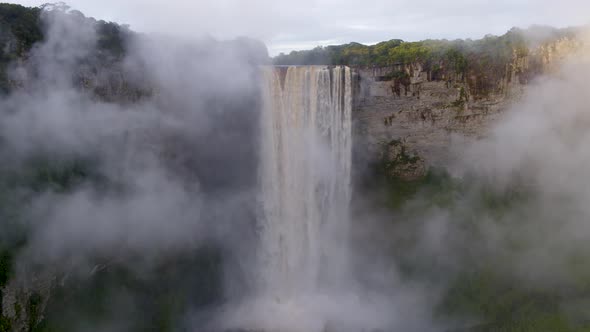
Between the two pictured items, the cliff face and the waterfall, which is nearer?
the waterfall

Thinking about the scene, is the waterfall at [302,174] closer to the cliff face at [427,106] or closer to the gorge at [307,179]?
the gorge at [307,179]

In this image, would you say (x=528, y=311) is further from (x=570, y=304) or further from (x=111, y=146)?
(x=111, y=146)

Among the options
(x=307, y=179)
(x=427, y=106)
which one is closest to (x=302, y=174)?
(x=307, y=179)

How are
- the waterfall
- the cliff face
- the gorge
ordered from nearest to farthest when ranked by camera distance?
the gorge, the waterfall, the cliff face

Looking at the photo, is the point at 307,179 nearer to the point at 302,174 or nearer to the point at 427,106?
the point at 302,174

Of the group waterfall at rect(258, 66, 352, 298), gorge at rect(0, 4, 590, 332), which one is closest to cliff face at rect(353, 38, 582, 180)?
gorge at rect(0, 4, 590, 332)

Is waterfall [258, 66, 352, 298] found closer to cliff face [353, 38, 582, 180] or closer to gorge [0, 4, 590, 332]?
gorge [0, 4, 590, 332]
